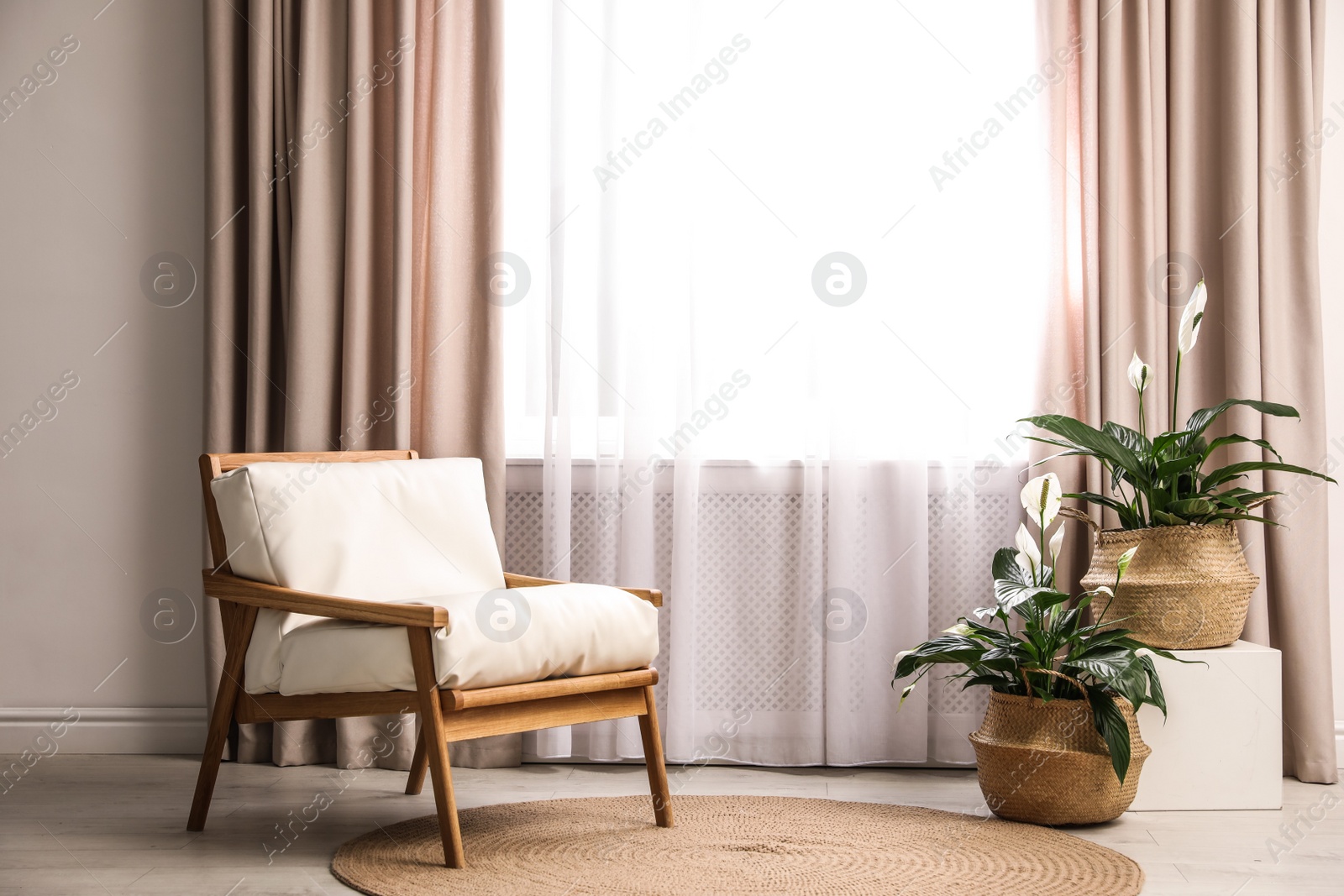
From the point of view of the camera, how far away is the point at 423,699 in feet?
5.71

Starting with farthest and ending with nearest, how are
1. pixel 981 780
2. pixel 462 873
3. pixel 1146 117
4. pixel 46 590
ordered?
pixel 46 590 < pixel 1146 117 < pixel 981 780 < pixel 462 873

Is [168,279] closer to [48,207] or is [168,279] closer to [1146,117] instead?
[48,207]

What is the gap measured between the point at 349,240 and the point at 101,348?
29.7 inches

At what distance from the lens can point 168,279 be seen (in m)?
2.77

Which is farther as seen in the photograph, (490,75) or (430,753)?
(490,75)

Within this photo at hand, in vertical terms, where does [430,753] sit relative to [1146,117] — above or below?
below

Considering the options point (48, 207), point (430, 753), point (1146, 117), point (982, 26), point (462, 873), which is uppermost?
point (982, 26)

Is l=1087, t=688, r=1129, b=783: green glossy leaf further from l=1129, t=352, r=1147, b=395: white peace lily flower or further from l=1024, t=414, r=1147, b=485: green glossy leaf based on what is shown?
l=1129, t=352, r=1147, b=395: white peace lily flower

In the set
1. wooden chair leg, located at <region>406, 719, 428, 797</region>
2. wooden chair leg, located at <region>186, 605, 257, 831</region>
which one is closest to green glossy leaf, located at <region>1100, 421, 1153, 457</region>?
wooden chair leg, located at <region>406, 719, 428, 797</region>

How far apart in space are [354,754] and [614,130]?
1625mm

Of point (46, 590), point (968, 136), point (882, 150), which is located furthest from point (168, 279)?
point (968, 136)

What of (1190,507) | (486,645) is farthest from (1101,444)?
(486,645)

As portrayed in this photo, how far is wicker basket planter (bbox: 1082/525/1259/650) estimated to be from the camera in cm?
221

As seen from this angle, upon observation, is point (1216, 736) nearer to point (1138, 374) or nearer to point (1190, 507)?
point (1190, 507)
